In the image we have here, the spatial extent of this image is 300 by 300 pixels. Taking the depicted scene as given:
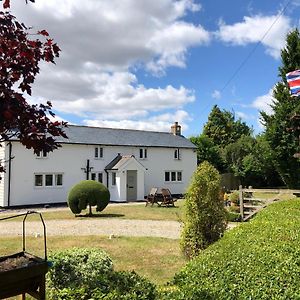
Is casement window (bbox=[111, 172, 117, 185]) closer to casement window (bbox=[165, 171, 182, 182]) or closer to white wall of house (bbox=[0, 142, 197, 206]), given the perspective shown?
white wall of house (bbox=[0, 142, 197, 206])

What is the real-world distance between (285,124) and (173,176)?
1261cm

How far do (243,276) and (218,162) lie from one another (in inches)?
1562

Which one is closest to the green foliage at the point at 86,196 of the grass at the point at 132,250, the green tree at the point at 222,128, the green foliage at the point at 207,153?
the grass at the point at 132,250

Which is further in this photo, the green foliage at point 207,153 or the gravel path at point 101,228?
the green foliage at point 207,153

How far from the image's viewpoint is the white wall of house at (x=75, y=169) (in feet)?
85.8

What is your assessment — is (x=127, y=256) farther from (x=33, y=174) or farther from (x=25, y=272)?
(x=33, y=174)

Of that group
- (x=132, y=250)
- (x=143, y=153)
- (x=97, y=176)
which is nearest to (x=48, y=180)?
(x=97, y=176)

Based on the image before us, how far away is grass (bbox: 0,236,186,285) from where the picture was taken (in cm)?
899

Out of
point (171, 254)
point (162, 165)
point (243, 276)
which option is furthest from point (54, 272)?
point (162, 165)

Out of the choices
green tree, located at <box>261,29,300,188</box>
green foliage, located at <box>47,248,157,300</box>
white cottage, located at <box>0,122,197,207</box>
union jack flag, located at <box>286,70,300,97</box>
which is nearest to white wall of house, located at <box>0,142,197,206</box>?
white cottage, located at <box>0,122,197,207</box>

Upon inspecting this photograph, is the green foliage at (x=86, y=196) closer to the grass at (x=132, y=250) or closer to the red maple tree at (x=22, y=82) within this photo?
the grass at (x=132, y=250)

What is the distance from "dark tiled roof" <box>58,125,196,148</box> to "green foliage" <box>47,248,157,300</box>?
22773 millimetres

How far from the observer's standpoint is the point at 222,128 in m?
59.4

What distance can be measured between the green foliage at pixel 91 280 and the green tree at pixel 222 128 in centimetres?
5257
